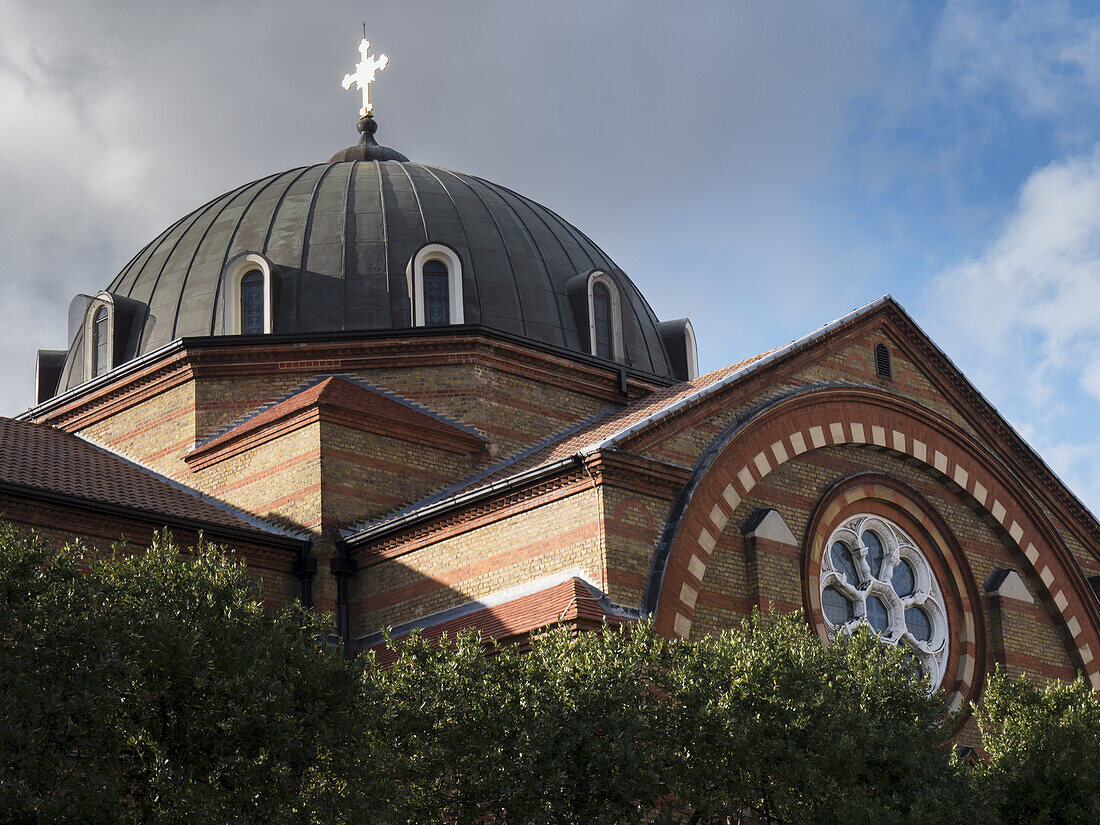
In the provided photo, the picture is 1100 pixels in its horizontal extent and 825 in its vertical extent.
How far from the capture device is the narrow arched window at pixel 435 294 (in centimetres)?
2555

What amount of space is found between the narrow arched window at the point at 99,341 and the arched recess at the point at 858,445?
12.2 metres

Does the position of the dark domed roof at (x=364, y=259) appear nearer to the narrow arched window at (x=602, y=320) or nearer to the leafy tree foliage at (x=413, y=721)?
the narrow arched window at (x=602, y=320)

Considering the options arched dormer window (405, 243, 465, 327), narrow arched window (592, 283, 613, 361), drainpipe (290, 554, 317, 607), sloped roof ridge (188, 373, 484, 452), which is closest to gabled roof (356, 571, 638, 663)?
drainpipe (290, 554, 317, 607)

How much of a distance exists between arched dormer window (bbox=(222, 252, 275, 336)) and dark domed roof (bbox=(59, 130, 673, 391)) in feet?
0.79

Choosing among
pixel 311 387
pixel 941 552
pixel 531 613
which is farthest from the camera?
pixel 311 387

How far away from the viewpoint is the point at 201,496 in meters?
23.5

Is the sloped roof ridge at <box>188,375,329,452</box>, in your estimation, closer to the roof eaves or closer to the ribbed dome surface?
the ribbed dome surface

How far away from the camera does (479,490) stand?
19.6 metres

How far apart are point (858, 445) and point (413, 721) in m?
10.7

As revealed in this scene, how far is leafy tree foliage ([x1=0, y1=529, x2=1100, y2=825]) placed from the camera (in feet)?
39.0

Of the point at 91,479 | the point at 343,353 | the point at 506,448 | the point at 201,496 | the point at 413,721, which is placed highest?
the point at 343,353

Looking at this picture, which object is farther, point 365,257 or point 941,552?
point 365,257

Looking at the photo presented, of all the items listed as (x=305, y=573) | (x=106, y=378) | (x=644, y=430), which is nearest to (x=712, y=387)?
(x=644, y=430)

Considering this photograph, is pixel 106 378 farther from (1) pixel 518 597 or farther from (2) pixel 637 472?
(2) pixel 637 472
